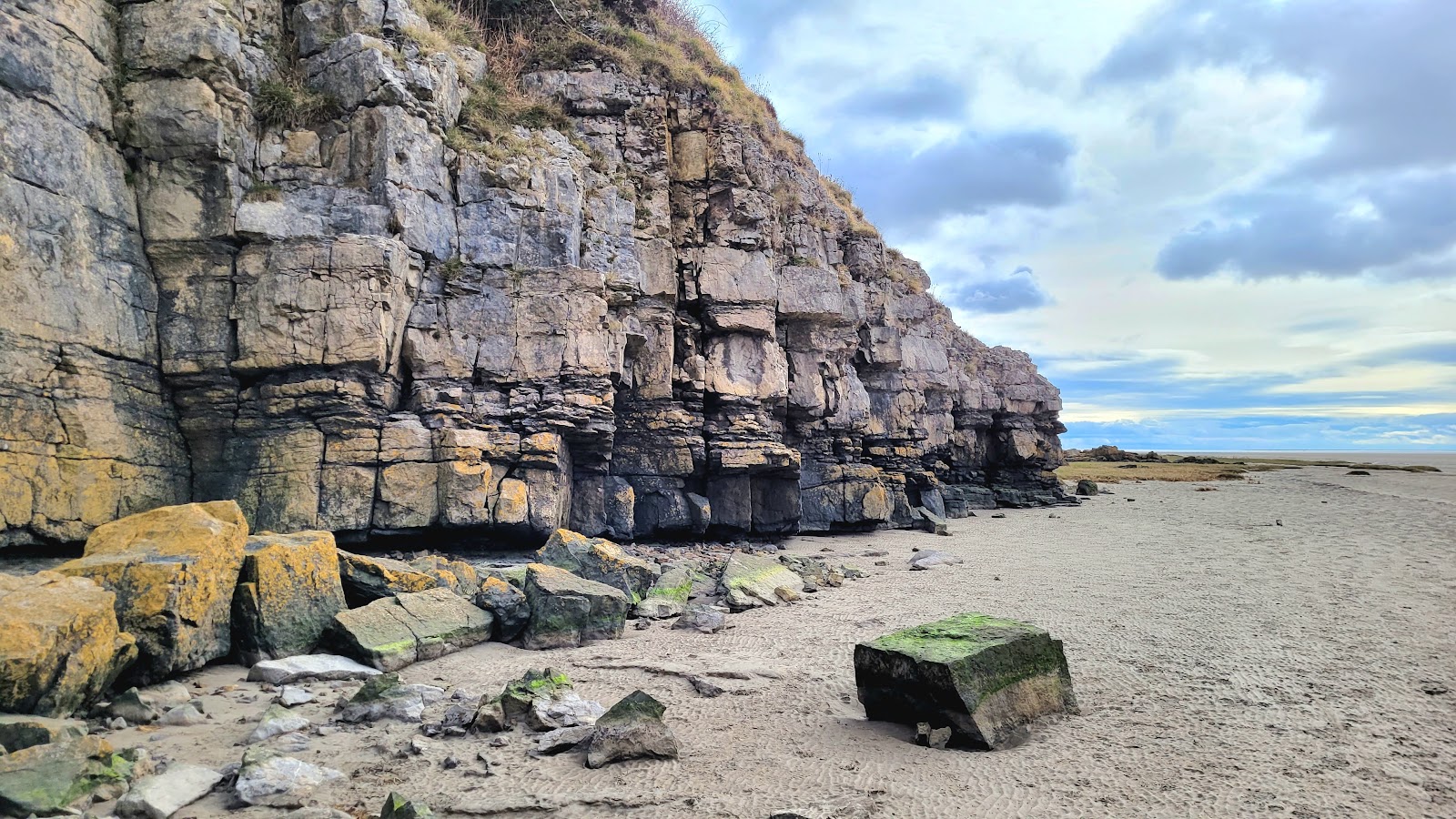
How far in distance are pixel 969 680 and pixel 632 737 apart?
2.95 meters

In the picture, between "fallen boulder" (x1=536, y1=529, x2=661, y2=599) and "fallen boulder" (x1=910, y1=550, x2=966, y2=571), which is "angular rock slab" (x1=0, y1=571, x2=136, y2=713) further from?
"fallen boulder" (x1=910, y1=550, x2=966, y2=571)

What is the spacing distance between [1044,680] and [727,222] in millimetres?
16452

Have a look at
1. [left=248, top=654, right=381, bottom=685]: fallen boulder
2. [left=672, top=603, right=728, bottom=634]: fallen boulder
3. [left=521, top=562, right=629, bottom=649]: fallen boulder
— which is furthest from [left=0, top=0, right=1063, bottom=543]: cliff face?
[left=248, top=654, right=381, bottom=685]: fallen boulder

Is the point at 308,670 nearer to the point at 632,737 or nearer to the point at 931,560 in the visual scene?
the point at 632,737

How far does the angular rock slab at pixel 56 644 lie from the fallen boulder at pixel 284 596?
4.36 ft

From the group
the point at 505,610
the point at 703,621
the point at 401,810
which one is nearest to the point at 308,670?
the point at 505,610

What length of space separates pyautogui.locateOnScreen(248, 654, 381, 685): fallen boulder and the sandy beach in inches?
8.6

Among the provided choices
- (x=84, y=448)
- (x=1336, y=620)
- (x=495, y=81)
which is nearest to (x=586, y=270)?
(x=495, y=81)

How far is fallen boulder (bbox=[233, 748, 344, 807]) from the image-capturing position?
5.21 m

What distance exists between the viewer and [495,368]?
14.7 m

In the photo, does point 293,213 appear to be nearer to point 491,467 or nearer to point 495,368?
point 495,368

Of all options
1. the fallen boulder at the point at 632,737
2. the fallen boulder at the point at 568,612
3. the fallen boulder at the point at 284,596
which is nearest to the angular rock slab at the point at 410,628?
the fallen boulder at the point at 284,596

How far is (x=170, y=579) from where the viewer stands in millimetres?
7562

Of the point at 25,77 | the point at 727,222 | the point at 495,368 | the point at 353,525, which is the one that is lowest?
the point at 353,525
